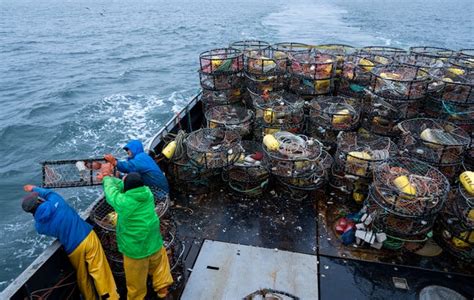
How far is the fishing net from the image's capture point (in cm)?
470

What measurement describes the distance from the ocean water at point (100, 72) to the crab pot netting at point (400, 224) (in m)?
8.35

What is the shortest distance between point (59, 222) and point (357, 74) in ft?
23.9

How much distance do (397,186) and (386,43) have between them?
2703cm

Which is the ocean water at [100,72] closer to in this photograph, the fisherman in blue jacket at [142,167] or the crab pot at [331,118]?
the fisherman in blue jacket at [142,167]

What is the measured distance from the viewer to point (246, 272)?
482cm

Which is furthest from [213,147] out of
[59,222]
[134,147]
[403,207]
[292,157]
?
[403,207]

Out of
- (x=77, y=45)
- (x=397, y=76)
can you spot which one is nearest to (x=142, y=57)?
(x=77, y=45)

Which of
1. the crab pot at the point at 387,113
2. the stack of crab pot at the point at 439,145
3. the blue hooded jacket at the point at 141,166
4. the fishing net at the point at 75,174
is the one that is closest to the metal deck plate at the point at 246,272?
the blue hooded jacket at the point at 141,166

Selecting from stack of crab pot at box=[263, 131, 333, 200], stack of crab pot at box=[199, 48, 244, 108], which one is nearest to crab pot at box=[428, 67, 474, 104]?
stack of crab pot at box=[263, 131, 333, 200]

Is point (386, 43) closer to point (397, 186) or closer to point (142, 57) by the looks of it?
point (142, 57)

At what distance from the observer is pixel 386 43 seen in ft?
92.6

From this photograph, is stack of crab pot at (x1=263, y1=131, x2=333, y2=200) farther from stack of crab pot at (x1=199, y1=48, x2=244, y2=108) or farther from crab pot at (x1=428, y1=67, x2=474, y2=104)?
crab pot at (x1=428, y1=67, x2=474, y2=104)

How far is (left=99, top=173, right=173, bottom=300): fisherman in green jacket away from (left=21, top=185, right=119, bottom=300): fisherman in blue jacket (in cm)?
36

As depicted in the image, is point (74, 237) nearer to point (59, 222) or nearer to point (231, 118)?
point (59, 222)
